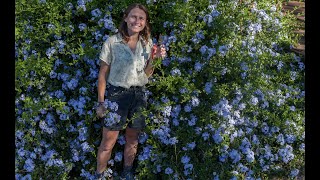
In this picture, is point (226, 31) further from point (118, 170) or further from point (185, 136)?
point (118, 170)

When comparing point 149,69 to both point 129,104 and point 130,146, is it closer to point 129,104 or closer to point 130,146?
point 129,104

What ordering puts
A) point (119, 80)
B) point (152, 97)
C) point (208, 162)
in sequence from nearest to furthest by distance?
point (119, 80) < point (208, 162) < point (152, 97)

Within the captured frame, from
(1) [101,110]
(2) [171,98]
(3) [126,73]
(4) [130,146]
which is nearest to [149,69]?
(3) [126,73]

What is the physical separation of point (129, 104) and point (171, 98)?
1.72 ft

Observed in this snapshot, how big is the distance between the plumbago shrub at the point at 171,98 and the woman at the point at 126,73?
7.2 inches

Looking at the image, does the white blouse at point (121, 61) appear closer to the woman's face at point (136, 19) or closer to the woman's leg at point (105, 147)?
the woman's face at point (136, 19)

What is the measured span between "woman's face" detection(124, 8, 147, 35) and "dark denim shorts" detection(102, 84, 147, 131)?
489mm

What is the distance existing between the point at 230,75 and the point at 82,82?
1390 mm

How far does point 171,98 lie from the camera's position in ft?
12.3

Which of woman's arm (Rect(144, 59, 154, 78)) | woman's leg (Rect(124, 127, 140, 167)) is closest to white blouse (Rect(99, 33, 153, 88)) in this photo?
woman's arm (Rect(144, 59, 154, 78))

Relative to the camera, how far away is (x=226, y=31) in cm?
388

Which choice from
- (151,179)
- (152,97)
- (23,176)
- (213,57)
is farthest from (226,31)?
(23,176)

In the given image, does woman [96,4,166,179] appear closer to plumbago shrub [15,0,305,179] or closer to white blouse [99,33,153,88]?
white blouse [99,33,153,88]

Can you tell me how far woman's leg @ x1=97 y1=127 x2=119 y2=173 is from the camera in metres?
3.42
